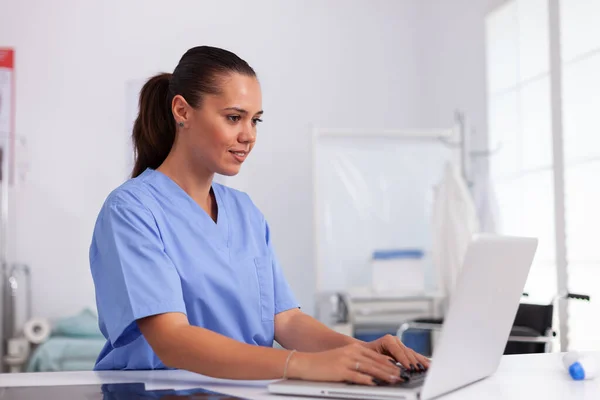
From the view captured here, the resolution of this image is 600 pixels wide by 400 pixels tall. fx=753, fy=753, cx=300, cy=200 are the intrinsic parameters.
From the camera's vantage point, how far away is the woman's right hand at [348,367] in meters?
1.04

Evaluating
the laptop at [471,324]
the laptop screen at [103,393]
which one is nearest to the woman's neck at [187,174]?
the laptop screen at [103,393]

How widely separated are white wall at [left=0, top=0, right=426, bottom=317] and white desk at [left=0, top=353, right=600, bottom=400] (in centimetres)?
327

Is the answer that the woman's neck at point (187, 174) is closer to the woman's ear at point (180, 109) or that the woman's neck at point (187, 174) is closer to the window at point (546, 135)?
the woman's ear at point (180, 109)

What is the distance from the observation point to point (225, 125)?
1.41m

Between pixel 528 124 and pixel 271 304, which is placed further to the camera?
pixel 528 124

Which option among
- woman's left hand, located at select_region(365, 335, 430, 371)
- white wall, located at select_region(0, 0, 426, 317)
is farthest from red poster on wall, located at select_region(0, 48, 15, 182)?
woman's left hand, located at select_region(365, 335, 430, 371)

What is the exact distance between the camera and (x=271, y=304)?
5.03 feet

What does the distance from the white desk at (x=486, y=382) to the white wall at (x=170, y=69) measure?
10.7 ft

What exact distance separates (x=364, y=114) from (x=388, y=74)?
12.1 inches

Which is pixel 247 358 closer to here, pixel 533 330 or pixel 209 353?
pixel 209 353

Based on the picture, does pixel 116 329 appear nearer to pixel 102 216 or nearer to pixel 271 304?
pixel 102 216

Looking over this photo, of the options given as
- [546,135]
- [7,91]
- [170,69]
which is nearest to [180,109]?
[546,135]

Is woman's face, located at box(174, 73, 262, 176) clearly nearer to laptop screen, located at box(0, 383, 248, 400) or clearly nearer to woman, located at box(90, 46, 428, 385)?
woman, located at box(90, 46, 428, 385)

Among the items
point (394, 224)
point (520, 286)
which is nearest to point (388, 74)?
point (394, 224)
